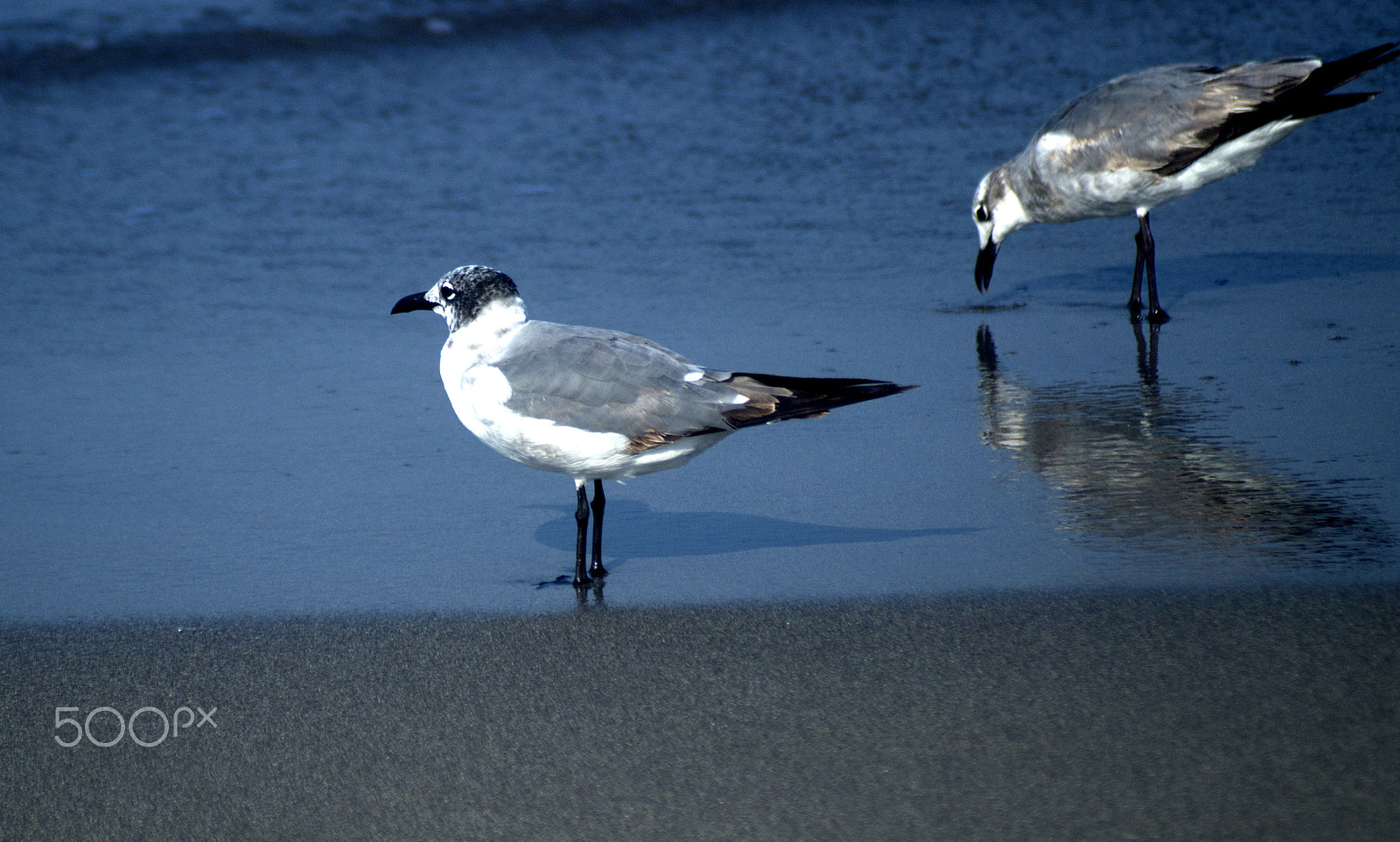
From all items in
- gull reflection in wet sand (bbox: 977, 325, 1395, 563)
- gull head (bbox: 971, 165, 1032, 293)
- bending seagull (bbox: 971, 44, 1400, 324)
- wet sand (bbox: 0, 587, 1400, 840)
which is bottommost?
wet sand (bbox: 0, 587, 1400, 840)

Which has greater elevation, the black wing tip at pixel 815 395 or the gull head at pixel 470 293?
the gull head at pixel 470 293

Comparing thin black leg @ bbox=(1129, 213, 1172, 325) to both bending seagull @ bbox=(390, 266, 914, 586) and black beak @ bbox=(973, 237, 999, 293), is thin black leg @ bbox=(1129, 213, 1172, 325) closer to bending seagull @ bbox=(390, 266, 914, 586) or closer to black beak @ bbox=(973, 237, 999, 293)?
black beak @ bbox=(973, 237, 999, 293)

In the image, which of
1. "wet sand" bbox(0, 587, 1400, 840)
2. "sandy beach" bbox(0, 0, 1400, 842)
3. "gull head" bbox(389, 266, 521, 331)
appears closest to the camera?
"wet sand" bbox(0, 587, 1400, 840)

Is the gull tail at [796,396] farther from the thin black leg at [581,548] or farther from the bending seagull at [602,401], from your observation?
the thin black leg at [581,548]

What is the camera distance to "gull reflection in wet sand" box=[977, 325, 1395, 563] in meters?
3.71

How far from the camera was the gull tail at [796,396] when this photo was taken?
362 cm

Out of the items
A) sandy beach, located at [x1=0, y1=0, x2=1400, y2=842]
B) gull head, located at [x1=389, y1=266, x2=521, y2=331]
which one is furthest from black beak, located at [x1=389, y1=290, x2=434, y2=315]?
sandy beach, located at [x1=0, y1=0, x2=1400, y2=842]

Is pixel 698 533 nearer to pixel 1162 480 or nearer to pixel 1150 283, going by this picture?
pixel 1162 480

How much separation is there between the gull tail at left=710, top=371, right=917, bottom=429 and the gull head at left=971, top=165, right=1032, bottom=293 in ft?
11.0

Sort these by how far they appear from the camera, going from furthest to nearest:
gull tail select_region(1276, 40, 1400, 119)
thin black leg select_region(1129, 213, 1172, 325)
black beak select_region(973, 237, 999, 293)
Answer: black beak select_region(973, 237, 999, 293), gull tail select_region(1276, 40, 1400, 119), thin black leg select_region(1129, 213, 1172, 325)

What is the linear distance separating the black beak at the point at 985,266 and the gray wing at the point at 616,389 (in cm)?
309

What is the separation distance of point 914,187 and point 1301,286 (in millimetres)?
2381

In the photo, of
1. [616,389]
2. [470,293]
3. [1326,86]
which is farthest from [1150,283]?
[470,293]

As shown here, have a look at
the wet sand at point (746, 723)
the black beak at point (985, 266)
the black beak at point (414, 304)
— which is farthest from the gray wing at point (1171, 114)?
the black beak at point (414, 304)
